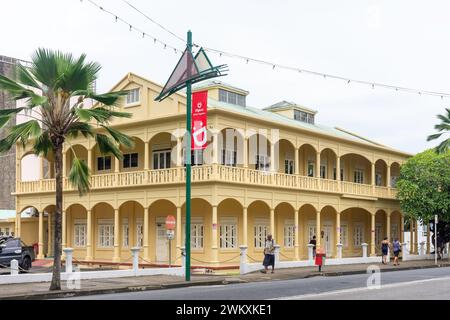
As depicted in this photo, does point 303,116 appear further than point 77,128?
Yes

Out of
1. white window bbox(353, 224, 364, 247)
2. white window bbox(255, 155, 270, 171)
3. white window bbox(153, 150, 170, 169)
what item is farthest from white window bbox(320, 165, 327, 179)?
white window bbox(153, 150, 170, 169)

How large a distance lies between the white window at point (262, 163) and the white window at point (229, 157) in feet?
4.51

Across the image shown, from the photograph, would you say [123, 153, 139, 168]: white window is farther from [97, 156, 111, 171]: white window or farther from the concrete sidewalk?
the concrete sidewalk

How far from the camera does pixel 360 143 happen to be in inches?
1636

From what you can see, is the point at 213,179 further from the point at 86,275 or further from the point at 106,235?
the point at 106,235

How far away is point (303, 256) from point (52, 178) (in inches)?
615

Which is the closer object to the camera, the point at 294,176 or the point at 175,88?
the point at 175,88

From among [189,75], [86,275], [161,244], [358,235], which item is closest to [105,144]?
[189,75]

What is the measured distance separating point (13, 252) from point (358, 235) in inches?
967

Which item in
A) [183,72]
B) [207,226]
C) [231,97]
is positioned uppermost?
[231,97]

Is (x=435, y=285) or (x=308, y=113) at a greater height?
(x=308, y=113)

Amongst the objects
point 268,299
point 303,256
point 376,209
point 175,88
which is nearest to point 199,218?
point 303,256

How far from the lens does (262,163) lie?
37.1 m
